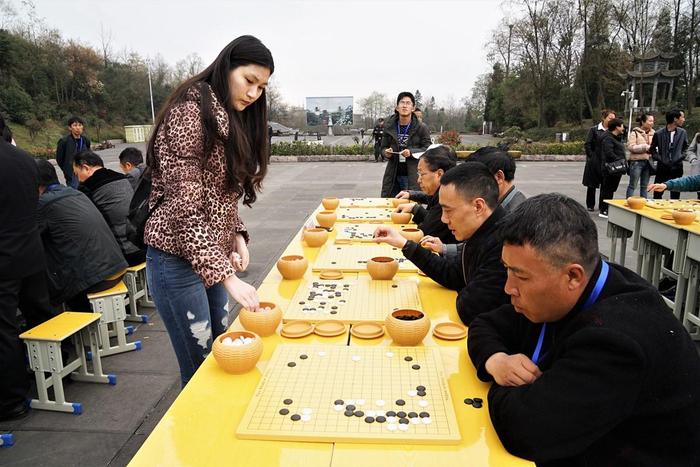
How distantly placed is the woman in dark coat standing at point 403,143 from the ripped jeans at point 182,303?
4.09 metres

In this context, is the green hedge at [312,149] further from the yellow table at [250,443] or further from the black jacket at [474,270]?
the yellow table at [250,443]

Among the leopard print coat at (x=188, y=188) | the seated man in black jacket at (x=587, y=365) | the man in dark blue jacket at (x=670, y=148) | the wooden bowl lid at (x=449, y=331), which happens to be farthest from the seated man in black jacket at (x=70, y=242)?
the man in dark blue jacket at (x=670, y=148)

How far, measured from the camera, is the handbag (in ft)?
25.0

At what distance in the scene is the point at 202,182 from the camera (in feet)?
5.55

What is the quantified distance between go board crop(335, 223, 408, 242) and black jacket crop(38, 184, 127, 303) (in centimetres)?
159

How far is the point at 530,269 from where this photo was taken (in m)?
1.19

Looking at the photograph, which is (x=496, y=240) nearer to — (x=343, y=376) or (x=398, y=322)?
(x=398, y=322)

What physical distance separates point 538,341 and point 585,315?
256 millimetres

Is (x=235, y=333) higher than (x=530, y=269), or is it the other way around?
(x=530, y=269)

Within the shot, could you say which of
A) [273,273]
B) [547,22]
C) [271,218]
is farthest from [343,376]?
[547,22]

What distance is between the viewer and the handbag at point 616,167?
761 centimetres

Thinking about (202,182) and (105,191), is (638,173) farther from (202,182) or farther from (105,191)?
(202,182)

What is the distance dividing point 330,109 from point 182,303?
89.7 ft

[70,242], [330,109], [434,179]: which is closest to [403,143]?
[434,179]
